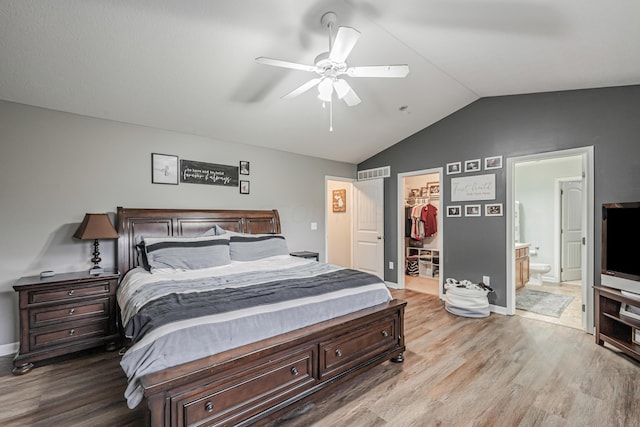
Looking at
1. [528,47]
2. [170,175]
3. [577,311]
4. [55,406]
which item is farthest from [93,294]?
[577,311]

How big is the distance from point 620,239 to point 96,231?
5199 mm

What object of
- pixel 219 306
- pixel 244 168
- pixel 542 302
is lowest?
pixel 542 302

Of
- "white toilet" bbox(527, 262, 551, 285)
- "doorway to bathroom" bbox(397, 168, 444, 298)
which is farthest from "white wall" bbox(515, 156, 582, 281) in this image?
"doorway to bathroom" bbox(397, 168, 444, 298)

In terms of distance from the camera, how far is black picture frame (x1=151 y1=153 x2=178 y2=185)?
3.57m

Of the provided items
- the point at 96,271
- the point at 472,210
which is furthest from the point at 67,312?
the point at 472,210

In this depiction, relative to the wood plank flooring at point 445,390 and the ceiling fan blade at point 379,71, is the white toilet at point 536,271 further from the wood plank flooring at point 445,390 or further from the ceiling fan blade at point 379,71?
the ceiling fan blade at point 379,71

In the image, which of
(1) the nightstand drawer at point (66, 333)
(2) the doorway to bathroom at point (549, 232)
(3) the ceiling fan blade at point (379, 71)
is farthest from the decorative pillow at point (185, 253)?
(2) the doorway to bathroom at point (549, 232)

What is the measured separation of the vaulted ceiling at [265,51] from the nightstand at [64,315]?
70.6 inches

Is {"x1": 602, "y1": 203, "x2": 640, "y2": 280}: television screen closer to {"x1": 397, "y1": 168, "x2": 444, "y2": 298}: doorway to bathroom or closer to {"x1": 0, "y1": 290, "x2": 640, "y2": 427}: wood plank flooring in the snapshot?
{"x1": 0, "y1": 290, "x2": 640, "y2": 427}: wood plank flooring

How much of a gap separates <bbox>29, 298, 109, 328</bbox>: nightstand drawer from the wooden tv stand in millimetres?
4928

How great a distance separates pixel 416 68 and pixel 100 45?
9.81ft

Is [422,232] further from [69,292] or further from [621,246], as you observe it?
[69,292]

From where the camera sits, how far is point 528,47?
8.37 feet

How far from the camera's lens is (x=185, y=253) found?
9.93ft
